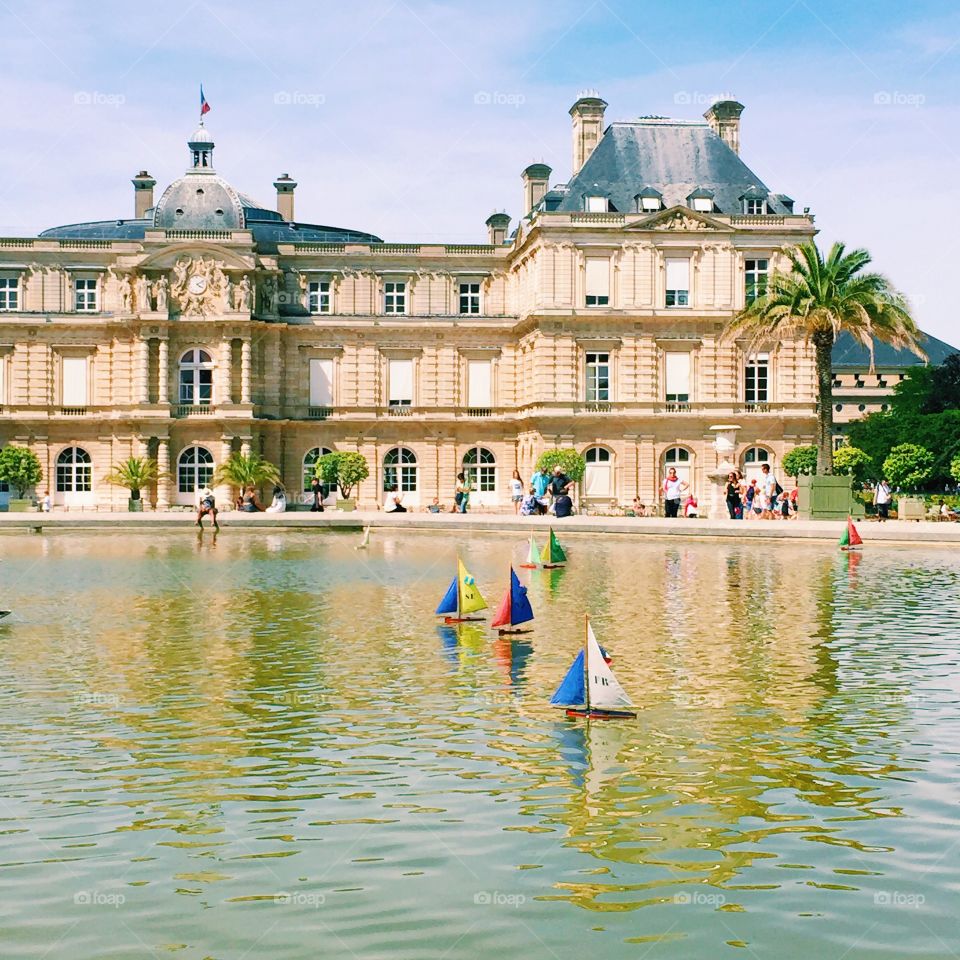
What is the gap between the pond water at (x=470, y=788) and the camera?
7664 millimetres

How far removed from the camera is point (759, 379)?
59.1 metres

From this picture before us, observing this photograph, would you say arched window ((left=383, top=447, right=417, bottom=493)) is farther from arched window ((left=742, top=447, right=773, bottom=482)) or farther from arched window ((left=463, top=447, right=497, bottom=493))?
arched window ((left=742, top=447, right=773, bottom=482))

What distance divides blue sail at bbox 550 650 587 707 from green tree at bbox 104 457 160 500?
47950 millimetres

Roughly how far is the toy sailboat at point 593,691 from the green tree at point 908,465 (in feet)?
130

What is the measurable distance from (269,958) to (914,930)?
3.67 m

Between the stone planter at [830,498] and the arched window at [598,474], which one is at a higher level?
the arched window at [598,474]

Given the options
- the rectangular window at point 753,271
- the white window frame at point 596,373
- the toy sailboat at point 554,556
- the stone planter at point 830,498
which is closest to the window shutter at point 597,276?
the white window frame at point 596,373

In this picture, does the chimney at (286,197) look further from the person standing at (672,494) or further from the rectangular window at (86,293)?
the person standing at (672,494)

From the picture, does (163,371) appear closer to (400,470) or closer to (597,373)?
(400,470)

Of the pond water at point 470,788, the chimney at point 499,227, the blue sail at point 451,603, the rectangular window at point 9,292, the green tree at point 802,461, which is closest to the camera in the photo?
the pond water at point 470,788

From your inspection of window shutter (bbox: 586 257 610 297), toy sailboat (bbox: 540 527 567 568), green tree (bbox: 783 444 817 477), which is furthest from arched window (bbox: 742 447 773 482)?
toy sailboat (bbox: 540 527 567 568)

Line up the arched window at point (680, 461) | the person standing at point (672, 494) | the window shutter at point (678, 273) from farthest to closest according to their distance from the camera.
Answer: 1. the arched window at point (680, 461)
2. the window shutter at point (678, 273)
3. the person standing at point (672, 494)

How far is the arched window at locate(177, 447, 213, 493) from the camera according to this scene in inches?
2382

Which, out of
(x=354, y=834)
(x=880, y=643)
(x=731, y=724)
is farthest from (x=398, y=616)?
(x=354, y=834)
